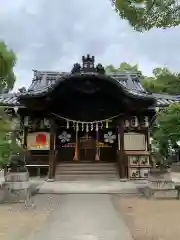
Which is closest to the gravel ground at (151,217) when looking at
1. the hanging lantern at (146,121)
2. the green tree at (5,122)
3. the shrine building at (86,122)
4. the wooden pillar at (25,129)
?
the green tree at (5,122)

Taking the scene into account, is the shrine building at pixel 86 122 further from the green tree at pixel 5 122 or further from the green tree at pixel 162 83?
the green tree at pixel 5 122

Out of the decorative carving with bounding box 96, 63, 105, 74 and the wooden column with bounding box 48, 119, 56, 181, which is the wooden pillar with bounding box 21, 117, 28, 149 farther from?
the decorative carving with bounding box 96, 63, 105, 74

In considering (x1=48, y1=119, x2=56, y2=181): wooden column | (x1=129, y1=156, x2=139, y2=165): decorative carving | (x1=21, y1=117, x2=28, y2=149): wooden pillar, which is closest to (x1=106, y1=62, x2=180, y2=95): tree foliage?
(x1=129, y1=156, x2=139, y2=165): decorative carving

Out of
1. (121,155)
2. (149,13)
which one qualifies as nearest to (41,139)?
(121,155)

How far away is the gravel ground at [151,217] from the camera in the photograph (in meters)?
5.44

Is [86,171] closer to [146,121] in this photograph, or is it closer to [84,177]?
[84,177]

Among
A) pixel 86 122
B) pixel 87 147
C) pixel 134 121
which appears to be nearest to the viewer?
pixel 86 122

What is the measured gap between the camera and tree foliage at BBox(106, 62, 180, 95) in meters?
9.90

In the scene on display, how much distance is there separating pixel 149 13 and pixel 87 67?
31.3 feet

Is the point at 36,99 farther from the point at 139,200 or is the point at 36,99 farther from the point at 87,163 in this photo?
the point at 139,200

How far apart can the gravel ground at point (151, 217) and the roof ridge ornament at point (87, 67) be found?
7.30m

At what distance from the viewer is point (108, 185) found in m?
12.7

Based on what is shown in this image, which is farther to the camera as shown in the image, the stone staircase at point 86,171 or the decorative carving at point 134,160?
the decorative carving at point 134,160

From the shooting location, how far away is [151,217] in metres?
6.86
